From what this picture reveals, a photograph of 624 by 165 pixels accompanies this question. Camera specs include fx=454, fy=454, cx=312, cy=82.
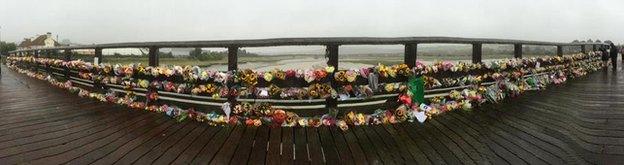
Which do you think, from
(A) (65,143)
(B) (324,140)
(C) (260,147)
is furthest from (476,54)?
(A) (65,143)

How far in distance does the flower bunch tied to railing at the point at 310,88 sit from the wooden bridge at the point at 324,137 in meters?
0.14

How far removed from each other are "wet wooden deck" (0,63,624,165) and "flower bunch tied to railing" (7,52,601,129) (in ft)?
0.55

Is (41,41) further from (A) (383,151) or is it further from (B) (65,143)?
(A) (383,151)

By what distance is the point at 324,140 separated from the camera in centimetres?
421

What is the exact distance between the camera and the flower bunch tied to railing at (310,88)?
4.87m

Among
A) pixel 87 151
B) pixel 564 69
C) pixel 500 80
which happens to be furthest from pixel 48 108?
pixel 564 69

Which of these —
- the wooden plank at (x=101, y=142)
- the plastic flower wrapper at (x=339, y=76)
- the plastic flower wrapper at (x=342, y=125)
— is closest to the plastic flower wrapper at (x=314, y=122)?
the plastic flower wrapper at (x=342, y=125)

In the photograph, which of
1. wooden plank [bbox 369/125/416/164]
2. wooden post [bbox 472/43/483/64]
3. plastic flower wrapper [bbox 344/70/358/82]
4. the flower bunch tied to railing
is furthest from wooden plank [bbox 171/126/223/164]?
wooden post [bbox 472/43/483/64]

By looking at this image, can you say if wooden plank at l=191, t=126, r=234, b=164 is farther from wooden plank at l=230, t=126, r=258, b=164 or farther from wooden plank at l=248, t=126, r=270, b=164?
wooden plank at l=248, t=126, r=270, b=164

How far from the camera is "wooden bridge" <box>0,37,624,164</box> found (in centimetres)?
359

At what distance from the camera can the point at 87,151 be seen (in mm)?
3799

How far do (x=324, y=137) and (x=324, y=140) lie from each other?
0.40 feet

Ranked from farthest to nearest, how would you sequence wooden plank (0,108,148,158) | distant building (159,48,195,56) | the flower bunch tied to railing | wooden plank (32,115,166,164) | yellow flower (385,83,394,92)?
distant building (159,48,195,56) < yellow flower (385,83,394,92) < the flower bunch tied to railing < wooden plank (0,108,148,158) < wooden plank (32,115,166,164)

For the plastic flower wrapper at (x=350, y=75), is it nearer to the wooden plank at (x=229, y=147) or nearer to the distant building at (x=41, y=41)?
the wooden plank at (x=229, y=147)
